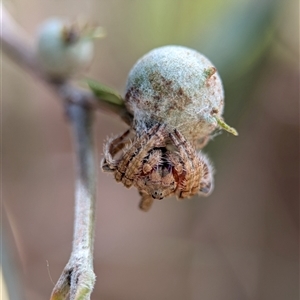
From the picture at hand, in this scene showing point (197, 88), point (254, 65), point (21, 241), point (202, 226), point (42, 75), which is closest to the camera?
point (197, 88)

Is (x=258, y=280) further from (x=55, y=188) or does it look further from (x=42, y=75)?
(x=42, y=75)

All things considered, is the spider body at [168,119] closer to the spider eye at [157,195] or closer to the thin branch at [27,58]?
the spider eye at [157,195]

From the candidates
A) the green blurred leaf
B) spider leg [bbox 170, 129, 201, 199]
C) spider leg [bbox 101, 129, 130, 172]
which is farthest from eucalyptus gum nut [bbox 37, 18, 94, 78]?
spider leg [bbox 170, 129, 201, 199]

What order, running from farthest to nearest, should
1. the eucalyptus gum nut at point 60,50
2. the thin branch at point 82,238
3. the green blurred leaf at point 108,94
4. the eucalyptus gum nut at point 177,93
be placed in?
the eucalyptus gum nut at point 60,50 < the green blurred leaf at point 108,94 < the eucalyptus gum nut at point 177,93 < the thin branch at point 82,238

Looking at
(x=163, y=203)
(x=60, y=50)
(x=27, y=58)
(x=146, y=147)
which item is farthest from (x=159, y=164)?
(x=163, y=203)

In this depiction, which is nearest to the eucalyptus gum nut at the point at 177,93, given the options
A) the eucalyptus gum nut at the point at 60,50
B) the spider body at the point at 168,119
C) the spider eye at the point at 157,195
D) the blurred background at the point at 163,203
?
the spider body at the point at 168,119

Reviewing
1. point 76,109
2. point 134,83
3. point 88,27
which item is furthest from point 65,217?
point 134,83

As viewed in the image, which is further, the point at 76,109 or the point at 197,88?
the point at 76,109
